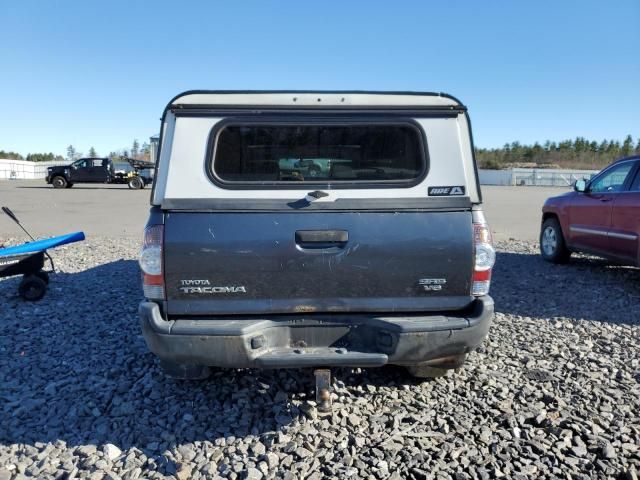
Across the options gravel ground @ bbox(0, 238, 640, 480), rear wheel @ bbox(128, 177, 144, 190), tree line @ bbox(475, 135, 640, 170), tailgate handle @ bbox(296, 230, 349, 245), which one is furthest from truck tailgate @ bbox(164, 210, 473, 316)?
tree line @ bbox(475, 135, 640, 170)

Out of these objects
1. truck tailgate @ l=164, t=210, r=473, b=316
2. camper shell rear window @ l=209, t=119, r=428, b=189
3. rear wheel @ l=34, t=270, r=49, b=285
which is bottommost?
rear wheel @ l=34, t=270, r=49, b=285

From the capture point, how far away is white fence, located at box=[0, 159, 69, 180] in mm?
52438

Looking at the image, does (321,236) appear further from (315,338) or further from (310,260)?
(315,338)

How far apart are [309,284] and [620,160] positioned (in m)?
6.00

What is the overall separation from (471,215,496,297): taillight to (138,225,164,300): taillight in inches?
73.6

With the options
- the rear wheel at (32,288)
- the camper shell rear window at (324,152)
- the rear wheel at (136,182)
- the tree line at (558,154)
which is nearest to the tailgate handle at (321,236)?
the camper shell rear window at (324,152)

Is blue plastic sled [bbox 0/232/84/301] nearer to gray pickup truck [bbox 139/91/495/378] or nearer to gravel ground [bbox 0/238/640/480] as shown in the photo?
gravel ground [bbox 0/238/640/480]

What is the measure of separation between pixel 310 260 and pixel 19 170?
6433 centimetres

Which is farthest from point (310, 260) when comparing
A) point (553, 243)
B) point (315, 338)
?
point (553, 243)

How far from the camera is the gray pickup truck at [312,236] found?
8.45 ft

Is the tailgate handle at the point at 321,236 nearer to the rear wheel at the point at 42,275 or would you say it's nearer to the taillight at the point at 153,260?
the taillight at the point at 153,260

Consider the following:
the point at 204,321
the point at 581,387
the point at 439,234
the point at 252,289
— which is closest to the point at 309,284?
the point at 252,289

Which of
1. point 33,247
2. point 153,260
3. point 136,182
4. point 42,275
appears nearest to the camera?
point 153,260

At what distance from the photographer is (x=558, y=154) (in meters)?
98.6
